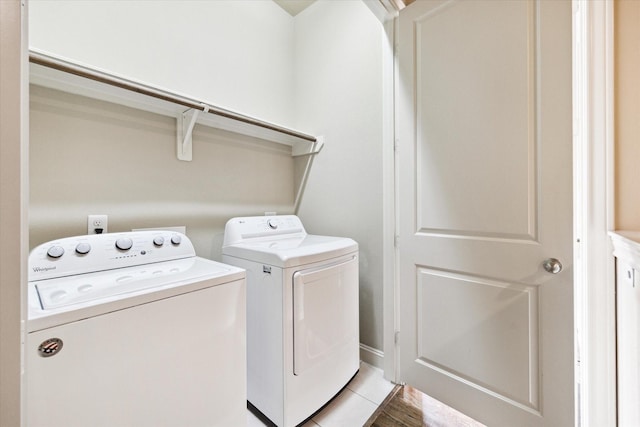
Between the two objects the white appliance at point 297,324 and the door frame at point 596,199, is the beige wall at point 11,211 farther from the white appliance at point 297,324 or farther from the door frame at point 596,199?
the door frame at point 596,199

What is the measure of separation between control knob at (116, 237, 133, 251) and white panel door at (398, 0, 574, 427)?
4.83 ft

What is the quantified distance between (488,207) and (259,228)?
54.6 inches

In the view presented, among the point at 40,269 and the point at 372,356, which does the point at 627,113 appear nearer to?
the point at 372,356

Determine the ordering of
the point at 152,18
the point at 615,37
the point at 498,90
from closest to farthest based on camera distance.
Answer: the point at 615,37
the point at 498,90
the point at 152,18

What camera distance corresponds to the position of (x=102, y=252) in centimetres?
115

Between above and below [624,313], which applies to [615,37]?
above

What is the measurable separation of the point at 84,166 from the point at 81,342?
98 centimetres

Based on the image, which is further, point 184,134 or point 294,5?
point 294,5

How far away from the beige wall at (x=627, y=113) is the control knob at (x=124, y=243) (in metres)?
2.17

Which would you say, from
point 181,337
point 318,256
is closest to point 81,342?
point 181,337

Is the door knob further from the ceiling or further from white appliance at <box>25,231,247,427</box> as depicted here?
the ceiling

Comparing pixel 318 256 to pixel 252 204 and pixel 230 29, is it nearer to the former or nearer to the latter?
pixel 252 204

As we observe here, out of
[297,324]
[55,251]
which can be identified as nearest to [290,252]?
[297,324]

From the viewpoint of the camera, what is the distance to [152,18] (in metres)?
1.55
